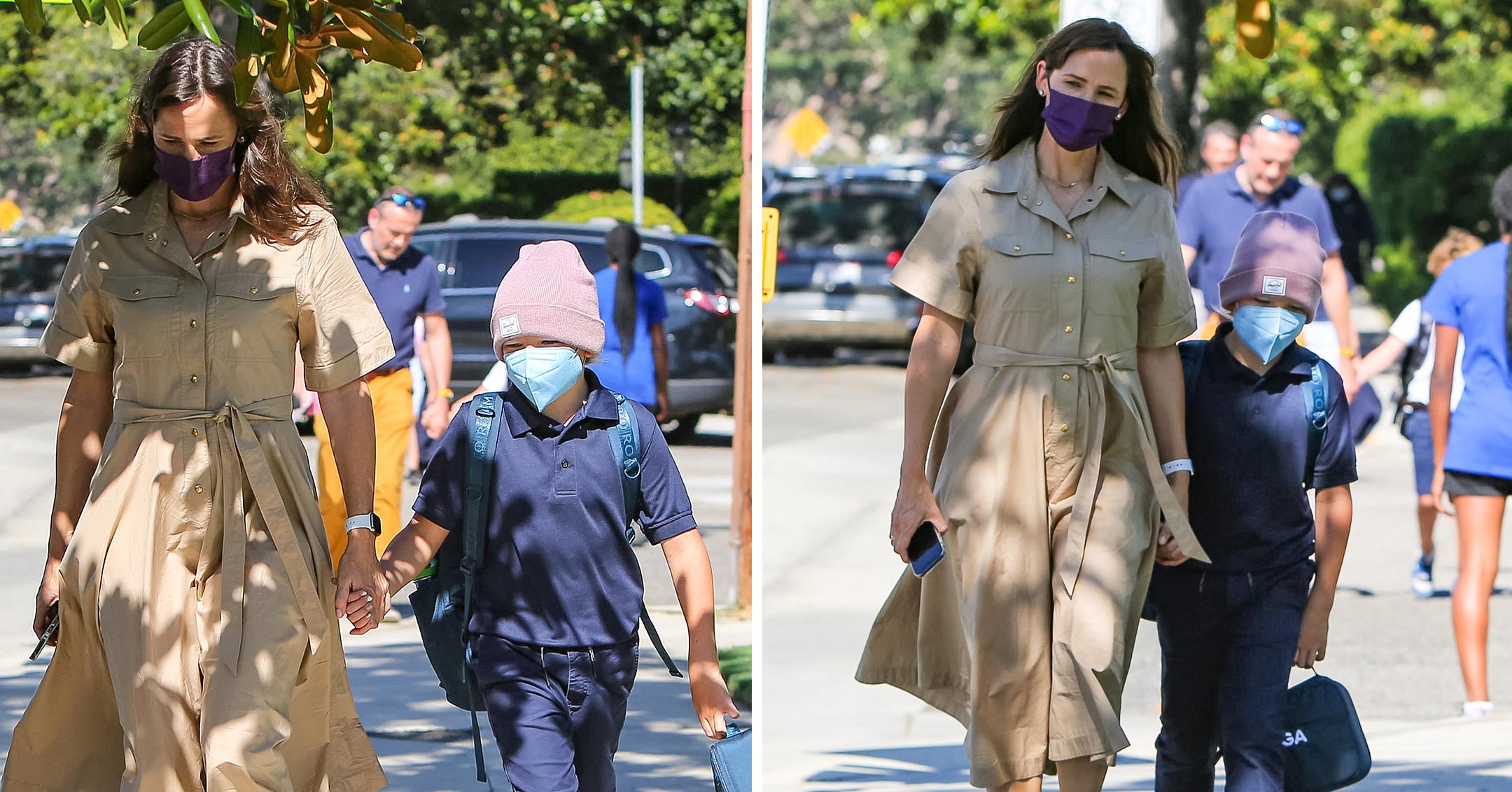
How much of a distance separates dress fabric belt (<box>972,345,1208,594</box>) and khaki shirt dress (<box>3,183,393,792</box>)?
1447 millimetres

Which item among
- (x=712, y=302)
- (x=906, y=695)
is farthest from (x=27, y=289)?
(x=906, y=695)

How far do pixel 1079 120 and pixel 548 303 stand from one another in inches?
48.1

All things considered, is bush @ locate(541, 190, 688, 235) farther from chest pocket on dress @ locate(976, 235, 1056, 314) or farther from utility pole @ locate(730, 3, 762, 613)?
chest pocket on dress @ locate(976, 235, 1056, 314)

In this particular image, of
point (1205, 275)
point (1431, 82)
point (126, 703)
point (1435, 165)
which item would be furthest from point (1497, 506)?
point (1431, 82)

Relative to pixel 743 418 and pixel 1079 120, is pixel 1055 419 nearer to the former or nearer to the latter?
pixel 1079 120

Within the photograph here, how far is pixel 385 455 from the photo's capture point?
7.56 m

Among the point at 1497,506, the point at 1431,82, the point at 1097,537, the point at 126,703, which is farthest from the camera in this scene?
the point at 1431,82

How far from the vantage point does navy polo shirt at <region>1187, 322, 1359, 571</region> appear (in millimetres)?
4453

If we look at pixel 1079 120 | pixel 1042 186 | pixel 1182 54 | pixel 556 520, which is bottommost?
pixel 556 520

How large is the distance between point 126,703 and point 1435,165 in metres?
22.9

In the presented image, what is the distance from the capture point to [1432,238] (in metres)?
24.5

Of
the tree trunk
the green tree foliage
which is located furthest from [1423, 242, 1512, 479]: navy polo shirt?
the tree trunk

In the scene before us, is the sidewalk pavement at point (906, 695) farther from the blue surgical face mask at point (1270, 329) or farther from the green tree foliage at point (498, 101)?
the green tree foliage at point (498, 101)

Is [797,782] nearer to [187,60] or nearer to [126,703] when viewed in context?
[126,703]
